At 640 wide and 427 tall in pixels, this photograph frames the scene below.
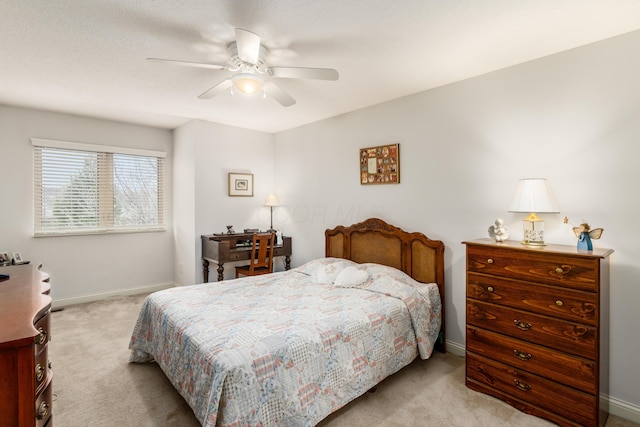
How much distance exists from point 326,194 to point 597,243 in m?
2.74

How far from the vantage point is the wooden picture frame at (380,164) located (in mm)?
3367

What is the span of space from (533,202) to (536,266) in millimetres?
447

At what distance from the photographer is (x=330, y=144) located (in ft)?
13.5

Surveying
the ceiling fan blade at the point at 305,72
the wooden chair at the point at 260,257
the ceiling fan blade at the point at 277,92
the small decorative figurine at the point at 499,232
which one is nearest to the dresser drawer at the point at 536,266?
the small decorative figurine at the point at 499,232

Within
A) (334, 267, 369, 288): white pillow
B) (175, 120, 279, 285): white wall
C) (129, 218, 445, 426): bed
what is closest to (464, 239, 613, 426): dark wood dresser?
(129, 218, 445, 426): bed

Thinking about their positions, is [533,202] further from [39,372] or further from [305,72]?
[39,372]

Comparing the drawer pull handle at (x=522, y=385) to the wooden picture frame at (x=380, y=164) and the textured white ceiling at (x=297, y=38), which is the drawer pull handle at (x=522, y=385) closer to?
the wooden picture frame at (x=380, y=164)

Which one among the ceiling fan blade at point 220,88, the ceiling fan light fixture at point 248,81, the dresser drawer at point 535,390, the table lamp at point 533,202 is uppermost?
the ceiling fan blade at point 220,88

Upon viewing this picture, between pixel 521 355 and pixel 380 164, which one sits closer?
pixel 521 355

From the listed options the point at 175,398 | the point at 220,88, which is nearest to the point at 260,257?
the point at 175,398

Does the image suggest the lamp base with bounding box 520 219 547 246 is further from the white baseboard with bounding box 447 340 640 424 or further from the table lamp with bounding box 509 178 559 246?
the white baseboard with bounding box 447 340 640 424

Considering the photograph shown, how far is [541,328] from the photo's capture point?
6.67ft

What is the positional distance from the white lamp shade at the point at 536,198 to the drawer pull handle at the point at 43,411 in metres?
2.75

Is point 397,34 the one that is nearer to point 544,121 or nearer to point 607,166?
point 544,121
